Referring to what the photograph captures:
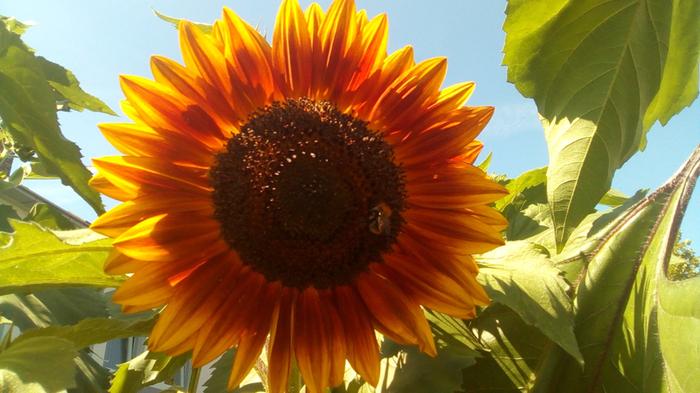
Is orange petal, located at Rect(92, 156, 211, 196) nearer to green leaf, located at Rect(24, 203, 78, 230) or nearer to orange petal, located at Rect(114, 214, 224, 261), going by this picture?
orange petal, located at Rect(114, 214, 224, 261)

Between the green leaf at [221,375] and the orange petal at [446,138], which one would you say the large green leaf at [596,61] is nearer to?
the orange petal at [446,138]

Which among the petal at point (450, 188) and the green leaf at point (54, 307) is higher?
the petal at point (450, 188)

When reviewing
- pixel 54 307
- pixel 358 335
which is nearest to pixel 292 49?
pixel 358 335

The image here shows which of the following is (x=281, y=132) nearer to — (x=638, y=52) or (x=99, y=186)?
(x=99, y=186)

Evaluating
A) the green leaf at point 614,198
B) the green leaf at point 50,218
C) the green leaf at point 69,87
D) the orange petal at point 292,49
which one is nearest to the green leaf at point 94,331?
the green leaf at point 50,218

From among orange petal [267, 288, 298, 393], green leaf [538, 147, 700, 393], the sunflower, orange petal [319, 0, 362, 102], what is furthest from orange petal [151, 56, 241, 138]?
green leaf [538, 147, 700, 393]

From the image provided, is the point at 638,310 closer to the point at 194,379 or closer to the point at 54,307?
the point at 194,379
